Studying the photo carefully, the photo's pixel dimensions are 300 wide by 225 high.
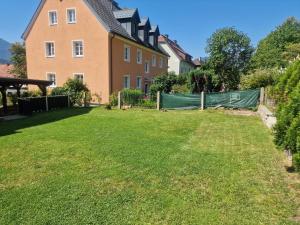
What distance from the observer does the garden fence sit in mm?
14703

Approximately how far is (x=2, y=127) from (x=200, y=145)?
345 inches

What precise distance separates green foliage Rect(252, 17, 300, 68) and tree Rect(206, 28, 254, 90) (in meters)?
23.4

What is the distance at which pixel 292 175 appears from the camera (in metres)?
5.23

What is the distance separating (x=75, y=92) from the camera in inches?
758

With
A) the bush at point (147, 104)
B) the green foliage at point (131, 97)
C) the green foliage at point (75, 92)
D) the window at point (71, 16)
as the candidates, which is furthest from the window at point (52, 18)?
the bush at point (147, 104)

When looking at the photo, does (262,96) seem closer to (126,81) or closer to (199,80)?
(199,80)

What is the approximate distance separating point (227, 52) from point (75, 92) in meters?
15.4

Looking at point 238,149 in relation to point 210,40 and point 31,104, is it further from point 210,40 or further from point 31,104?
point 210,40

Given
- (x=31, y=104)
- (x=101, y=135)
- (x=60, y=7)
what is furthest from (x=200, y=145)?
(x=60, y=7)

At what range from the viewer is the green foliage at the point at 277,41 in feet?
152

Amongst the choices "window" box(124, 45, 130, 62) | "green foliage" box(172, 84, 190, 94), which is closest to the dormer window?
"window" box(124, 45, 130, 62)

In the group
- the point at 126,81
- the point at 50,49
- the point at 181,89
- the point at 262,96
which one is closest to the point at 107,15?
the point at 50,49

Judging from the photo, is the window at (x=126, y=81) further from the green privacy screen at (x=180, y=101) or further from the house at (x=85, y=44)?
the green privacy screen at (x=180, y=101)

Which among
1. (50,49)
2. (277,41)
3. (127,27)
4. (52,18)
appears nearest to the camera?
(52,18)
